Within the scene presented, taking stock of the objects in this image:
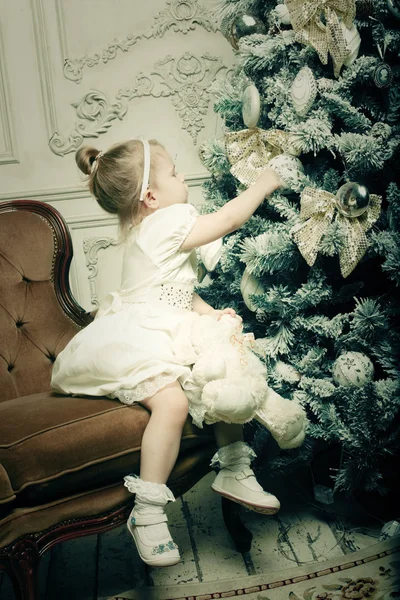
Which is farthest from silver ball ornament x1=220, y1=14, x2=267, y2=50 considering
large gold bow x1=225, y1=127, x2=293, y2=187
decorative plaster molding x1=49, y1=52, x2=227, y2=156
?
decorative plaster molding x1=49, y1=52, x2=227, y2=156

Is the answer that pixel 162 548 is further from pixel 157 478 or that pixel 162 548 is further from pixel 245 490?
pixel 245 490

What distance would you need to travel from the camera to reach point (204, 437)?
60.2 inches

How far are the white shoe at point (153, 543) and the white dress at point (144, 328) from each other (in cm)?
28

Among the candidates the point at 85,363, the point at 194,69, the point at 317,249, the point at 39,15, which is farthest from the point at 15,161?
the point at 317,249

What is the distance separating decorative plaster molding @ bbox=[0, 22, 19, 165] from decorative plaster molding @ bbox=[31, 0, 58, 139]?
0.15 meters

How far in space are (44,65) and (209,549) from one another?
2084 millimetres

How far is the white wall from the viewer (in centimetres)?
252

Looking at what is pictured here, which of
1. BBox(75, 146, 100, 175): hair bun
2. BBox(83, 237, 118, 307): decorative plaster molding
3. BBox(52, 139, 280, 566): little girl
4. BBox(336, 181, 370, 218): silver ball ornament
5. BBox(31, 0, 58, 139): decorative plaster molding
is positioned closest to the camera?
BBox(52, 139, 280, 566): little girl

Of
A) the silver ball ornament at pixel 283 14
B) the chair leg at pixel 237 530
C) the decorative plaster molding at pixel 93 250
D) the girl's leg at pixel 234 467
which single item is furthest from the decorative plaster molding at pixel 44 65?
the chair leg at pixel 237 530

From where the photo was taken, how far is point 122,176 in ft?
5.73

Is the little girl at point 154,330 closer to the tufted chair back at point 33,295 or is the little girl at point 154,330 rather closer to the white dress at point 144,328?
the white dress at point 144,328

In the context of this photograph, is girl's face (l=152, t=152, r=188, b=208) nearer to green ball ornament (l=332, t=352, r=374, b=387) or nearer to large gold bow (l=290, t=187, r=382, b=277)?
large gold bow (l=290, t=187, r=382, b=277)

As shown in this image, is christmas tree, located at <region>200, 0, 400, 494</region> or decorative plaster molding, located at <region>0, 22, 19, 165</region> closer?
christmas tree, located at <region>200, 0, 400, 494</region>

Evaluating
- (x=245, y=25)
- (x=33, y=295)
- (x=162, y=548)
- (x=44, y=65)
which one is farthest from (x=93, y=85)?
(x=162, y=548)
